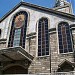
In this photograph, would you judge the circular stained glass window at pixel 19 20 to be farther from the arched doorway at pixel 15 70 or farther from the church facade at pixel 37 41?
the arched doorway at pixel 15 70

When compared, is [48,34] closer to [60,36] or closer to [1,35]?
[60,36]

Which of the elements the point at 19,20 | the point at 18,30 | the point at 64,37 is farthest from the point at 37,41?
the point at 19,20

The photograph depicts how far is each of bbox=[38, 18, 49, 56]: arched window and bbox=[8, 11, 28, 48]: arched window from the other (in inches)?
72.0

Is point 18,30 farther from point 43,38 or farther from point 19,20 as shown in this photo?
point 43,38

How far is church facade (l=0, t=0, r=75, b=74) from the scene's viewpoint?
51.0 feet

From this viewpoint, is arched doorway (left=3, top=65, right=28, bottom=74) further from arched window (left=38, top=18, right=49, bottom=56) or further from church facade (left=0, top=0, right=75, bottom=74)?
arched window (left=38, top=18, right=49, bottom=56)

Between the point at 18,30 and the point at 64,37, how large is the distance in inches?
223

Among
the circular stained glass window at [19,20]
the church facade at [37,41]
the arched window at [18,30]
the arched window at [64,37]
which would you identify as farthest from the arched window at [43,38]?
the circular stained glass window at [19,20]

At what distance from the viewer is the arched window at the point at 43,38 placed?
55.7 ft

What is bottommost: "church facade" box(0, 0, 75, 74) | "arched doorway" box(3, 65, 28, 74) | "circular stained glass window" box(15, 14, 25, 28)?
"arched doorway" box(3, 65, 28, 74)

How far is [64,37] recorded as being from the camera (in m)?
16.9

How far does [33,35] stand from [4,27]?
454 cm

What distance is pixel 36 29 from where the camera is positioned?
18531mm

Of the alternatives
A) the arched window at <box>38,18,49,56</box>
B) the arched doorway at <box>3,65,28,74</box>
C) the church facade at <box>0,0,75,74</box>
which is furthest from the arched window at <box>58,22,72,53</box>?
the arched doorway at <box>3,65,28,74</box>
